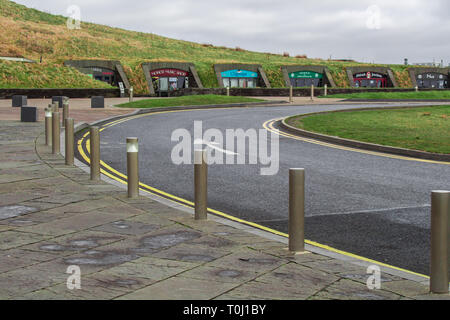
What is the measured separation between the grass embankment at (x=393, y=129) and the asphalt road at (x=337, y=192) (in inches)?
81.7

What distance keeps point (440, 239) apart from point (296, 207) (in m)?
1.74

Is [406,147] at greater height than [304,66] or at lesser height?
lesser

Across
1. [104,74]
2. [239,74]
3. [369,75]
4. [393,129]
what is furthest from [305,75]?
[393,129]

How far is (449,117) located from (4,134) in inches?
752

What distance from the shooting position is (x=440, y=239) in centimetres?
530

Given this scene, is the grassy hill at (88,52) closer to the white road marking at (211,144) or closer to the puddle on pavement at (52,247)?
the white road marking at (211,144)

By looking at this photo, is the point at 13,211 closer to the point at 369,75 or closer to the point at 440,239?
the point at 440,239

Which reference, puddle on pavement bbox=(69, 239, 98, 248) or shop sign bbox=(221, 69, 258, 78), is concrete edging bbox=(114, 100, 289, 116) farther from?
puddle on pavement bbox=(69, 239, 98, 248)

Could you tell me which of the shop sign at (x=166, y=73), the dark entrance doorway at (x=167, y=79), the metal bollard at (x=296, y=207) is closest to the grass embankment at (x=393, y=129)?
the metal bollard at (x=296, y=207)

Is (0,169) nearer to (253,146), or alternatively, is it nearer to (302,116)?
(253,146)

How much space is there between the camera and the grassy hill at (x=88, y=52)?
5747cm
